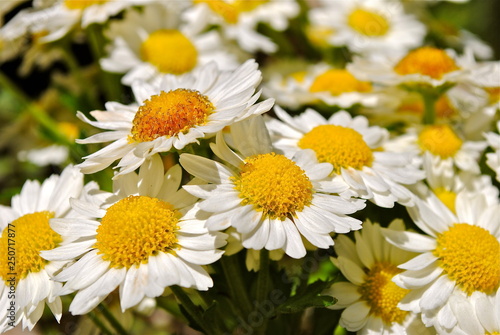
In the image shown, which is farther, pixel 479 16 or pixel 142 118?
pixel 479 16

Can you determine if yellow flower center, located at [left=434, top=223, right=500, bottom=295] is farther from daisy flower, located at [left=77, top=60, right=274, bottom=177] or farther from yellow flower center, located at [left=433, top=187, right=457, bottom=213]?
daisy flower, located at [left=77, top=60, right=274, bottom=177]

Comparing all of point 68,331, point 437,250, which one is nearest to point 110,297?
point 68,331

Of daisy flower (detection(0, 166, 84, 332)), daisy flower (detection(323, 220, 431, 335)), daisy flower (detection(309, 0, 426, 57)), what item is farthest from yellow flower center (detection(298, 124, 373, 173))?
daisy flower (detection(309, 0, 426, 57))

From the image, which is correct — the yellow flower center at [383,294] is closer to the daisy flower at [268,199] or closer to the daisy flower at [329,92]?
the daisy flower at [268,199]

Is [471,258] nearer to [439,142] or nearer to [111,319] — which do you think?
[439,142]

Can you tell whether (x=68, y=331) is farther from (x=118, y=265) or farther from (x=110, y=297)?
(x=118, y=265)

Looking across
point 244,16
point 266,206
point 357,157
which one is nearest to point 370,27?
point 244,16
